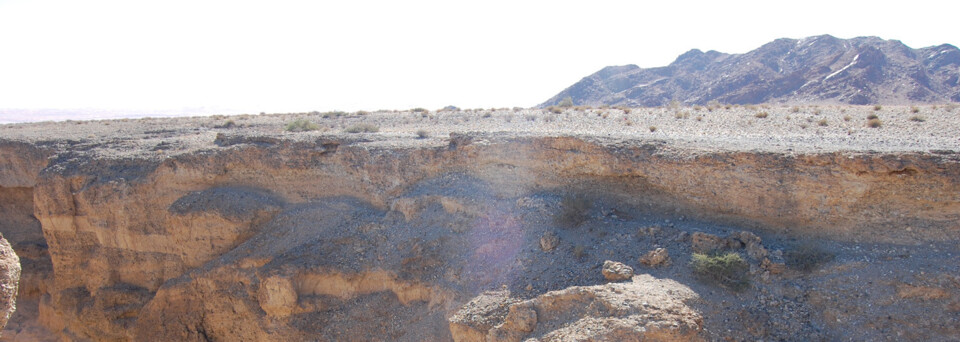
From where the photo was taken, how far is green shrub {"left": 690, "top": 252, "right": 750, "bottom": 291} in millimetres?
7867

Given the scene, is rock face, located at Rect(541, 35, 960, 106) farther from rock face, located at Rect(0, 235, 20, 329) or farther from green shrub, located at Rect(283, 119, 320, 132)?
rock face, located at Rect(0, 235, 20, 329)

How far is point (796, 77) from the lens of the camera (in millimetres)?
42312

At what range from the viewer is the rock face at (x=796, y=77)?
36719 mm

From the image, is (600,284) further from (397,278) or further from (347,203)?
(347,203)

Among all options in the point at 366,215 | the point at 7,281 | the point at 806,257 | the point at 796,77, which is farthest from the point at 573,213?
the point at 796,77

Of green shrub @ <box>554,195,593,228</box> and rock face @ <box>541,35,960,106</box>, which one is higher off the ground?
rock face @ <box>541,35,960,106</box>

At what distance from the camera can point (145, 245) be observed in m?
13.0

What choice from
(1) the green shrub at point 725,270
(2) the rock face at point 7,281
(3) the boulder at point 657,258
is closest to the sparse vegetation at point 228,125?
(2) the rock face at point 7,281

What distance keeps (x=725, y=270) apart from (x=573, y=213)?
2793 mm

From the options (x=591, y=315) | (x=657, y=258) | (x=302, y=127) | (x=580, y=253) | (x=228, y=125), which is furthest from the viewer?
(x=228, y=125)

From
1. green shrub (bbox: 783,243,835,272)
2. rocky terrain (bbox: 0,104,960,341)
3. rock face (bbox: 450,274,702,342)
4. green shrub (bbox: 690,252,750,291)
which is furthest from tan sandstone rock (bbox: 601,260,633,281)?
green shrub (bbox: 783,243,835,272)

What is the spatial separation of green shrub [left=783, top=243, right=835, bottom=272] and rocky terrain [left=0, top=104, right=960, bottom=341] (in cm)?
3

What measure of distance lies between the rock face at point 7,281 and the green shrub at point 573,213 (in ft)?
25.1

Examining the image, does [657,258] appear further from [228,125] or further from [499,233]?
[228,125]
